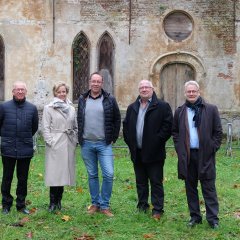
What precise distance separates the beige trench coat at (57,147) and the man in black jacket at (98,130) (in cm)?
23

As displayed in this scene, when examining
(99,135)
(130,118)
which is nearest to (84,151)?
(99,135)

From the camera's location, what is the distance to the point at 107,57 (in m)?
18.1

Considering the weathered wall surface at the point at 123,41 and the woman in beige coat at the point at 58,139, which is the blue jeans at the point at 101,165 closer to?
the woman in beige coat at the point at 58,139

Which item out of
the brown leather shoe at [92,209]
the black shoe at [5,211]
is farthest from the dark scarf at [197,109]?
the black shoe at [5,211]

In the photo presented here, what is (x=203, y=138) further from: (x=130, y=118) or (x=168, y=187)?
(x=168, y=187)

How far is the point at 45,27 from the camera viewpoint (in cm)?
1769

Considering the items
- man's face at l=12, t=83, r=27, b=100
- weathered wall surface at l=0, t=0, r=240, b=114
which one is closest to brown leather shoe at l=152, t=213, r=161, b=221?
man's face at l=12, t=83, r=27, b=100

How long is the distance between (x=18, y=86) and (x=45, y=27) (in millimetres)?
10522

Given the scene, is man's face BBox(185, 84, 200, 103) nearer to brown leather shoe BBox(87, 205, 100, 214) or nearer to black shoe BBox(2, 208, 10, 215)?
brown leather shoe BBox(87, 205, 100, 214)

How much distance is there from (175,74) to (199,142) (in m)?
11.6

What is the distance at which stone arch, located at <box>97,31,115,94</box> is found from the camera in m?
18.0

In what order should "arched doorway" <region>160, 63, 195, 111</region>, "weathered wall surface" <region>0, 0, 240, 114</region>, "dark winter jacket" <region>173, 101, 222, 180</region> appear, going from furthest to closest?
"arched doorway" <region>160, 63, 195, 111</region>, "weathered wall surface" <region>0, 0, 240, 114</region>, "dark winter jacket" <region>173, 101, 222, 180</region>

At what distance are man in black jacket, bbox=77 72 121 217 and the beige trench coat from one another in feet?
0.75

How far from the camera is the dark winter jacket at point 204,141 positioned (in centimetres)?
689
